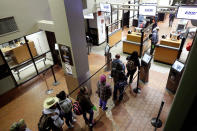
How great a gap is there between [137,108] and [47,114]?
10.8 ft

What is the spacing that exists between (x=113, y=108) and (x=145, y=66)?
2.27 metres

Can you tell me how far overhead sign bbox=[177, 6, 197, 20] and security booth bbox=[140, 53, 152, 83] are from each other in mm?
2320

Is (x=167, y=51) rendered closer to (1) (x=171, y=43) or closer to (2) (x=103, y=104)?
(1) (x=171, y=43)

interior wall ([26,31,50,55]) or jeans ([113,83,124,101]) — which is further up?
interior wall ([26,31,50,55])

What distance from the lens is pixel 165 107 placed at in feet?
17.3

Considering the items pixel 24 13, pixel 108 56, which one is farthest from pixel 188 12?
pixel 24 13

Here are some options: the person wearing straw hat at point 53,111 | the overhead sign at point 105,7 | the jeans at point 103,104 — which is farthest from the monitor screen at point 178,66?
the overhead sign at point 105,7

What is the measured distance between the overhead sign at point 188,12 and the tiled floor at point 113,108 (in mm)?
2862

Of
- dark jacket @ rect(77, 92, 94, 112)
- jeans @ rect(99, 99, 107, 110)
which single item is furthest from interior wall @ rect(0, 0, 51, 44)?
jeans @ rect(99, 99, 107, 110)

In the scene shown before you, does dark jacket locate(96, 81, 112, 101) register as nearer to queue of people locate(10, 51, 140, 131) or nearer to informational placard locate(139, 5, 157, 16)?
queue of people locate(10, 51, 140, 131)

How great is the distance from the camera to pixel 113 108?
541 cm

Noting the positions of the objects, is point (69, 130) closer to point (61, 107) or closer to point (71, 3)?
point (61, 107)

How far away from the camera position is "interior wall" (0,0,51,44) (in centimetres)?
530

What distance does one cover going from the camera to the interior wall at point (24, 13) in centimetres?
530
